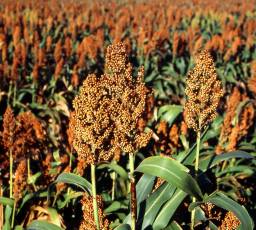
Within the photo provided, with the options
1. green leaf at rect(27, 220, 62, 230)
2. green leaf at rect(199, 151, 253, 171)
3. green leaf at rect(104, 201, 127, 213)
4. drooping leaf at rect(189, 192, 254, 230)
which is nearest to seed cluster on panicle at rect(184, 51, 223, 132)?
drooping leaf at rect(189, 192, 254, 230)

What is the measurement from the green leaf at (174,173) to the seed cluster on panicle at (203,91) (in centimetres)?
30

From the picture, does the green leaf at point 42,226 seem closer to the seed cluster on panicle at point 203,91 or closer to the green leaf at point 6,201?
the green leaf at point 6,201

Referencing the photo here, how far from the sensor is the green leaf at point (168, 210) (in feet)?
8.05

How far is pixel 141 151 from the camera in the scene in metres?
4.21

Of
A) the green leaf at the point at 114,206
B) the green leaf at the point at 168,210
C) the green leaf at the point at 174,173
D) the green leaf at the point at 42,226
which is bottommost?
the green leaf at the point at 114,206

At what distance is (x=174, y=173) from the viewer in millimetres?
2043

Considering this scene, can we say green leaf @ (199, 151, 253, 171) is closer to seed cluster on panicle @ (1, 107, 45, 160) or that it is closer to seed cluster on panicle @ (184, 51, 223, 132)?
seed cluster on panicle @ (184, 51, 223, 132)

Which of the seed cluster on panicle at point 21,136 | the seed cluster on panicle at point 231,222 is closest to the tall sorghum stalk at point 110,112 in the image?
the seed cluster on panicle at point 231,222

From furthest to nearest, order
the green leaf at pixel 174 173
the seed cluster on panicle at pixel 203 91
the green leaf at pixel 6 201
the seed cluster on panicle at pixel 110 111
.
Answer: the green leaf at pixel 6 201 < the seed cluster on panicle at pixel 203 91 < the green leaf at pixel 174 173 < the seed cluster on panicle at pixel 110 111

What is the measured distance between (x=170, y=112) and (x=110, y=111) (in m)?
2.71

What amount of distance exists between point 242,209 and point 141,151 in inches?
84.4

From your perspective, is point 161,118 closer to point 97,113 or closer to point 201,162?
Answer: point 201,162

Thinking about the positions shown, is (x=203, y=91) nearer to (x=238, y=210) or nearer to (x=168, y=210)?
(x=238, y=210)

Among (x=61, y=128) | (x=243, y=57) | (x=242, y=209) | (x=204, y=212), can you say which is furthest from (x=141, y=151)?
(x=243, y=57)
